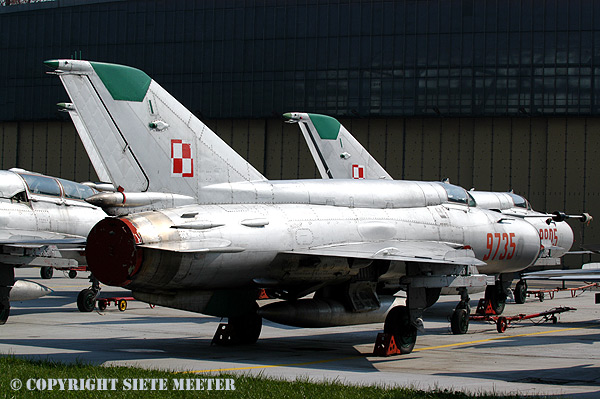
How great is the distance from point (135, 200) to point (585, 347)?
8.71m

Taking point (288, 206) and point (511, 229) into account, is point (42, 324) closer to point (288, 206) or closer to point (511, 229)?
point (288, 206)

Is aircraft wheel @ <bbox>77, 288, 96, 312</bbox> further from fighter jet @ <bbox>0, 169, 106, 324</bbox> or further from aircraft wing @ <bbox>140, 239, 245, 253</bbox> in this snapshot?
aircraft wing @ <bbox>140, 239, 245, 253</bbox>

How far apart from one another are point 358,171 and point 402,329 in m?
10.6

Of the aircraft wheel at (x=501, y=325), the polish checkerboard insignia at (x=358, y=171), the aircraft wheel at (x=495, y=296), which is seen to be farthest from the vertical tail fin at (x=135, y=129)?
A: the polish checkerboard insignia at (x=358, y=171)

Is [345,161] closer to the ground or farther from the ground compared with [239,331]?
farther from the ground

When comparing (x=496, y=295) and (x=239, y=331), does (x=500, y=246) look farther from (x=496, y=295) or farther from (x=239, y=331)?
(x=239, y=331)

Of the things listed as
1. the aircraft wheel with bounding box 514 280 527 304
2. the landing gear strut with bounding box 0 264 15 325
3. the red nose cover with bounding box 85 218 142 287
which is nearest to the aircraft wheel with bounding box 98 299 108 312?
the landing gear strut with bounding box 0 264 15 325

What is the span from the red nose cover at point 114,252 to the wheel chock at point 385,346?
14.7ft

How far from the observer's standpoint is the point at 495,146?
4806 cm

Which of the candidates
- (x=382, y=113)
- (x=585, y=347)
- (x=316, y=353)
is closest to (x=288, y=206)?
(x=316, y=353)

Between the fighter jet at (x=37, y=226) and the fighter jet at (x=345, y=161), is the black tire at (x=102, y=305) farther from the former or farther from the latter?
the fighter jet at (x=345, y=161)

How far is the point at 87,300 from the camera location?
2086cm

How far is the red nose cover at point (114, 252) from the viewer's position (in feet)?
38.2

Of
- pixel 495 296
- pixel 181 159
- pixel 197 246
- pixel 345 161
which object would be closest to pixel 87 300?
pixel 345 161
